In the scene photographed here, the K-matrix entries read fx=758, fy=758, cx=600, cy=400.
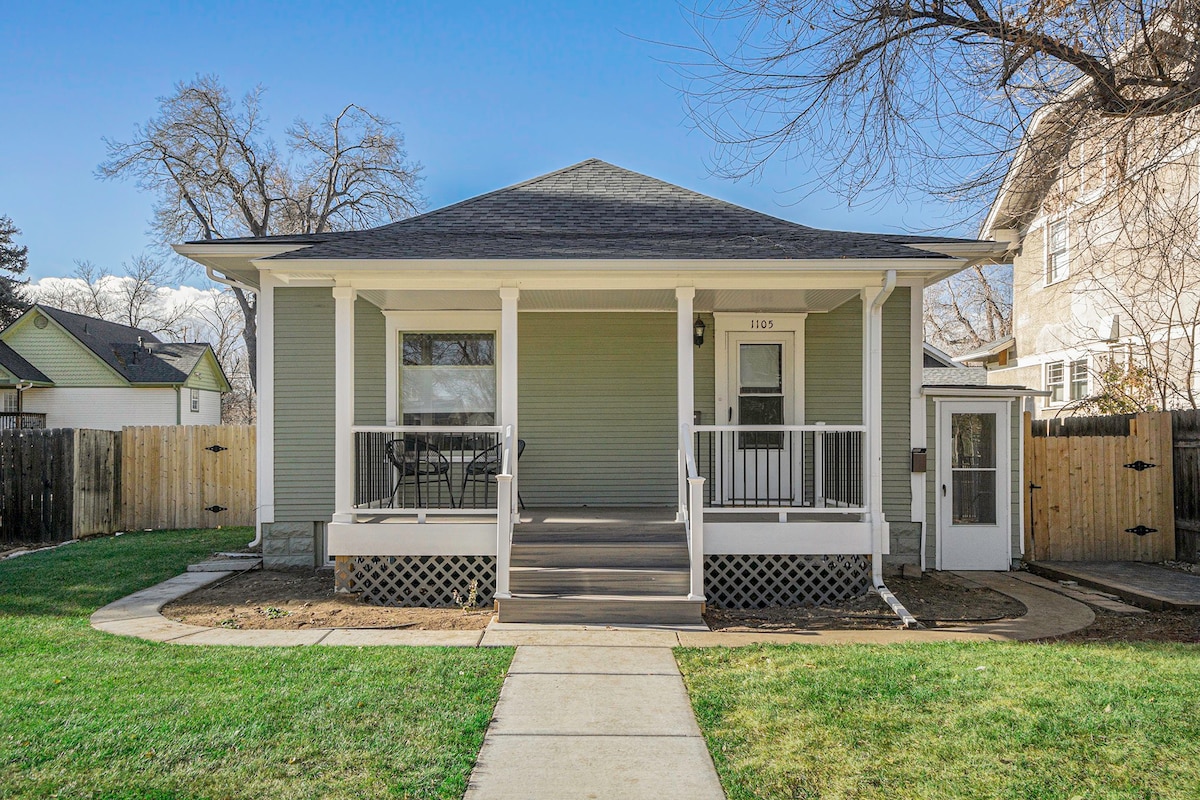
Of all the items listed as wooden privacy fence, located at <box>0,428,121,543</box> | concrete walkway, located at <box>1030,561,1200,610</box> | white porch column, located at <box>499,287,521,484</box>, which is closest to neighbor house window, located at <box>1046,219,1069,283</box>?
concrete walkway, located at <box>1030,561,1200,610</box>

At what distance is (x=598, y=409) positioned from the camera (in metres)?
8.71

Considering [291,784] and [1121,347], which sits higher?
[1121,347]

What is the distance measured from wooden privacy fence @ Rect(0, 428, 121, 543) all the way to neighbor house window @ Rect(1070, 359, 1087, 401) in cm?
1567

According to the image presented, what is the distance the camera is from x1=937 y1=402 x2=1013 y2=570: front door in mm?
8461

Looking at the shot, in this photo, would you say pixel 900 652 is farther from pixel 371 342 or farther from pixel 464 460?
pixel 371 342

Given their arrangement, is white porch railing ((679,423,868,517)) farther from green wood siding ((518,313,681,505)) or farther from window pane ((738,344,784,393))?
green wood siding ((518,313,681,505))

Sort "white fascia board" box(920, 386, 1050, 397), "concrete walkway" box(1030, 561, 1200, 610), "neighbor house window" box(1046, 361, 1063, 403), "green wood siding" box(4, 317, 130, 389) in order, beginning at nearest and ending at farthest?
"concrete walkway" box(1030, 561, 1200, 610) → "white fascia board" box(920, 386, 1050, 397) → "neighbor house window" box(1046, 361, 1063, 403) → "green wood siding" box(4, 317, 130, 389)

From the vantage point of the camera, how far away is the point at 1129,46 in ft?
18.2

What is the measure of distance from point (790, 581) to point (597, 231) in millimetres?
4137

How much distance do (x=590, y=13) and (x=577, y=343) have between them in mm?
3500

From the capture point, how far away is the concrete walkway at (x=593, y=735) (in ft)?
10.8

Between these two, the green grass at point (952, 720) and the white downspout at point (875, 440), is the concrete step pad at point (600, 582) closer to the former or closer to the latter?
the green grass at point (952, 720)

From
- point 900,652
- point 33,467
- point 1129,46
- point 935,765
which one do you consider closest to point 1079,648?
point 900,652

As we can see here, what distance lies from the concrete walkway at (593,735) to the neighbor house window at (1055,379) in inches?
457
